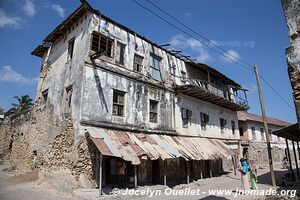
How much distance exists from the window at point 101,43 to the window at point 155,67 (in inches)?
140

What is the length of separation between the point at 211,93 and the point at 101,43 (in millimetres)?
9937

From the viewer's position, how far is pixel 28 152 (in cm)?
1534

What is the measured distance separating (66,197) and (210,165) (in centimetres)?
1263

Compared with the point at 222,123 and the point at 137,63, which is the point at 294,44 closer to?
the point at 137,63

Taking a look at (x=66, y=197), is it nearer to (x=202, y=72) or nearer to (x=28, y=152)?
(x=28, y=152)

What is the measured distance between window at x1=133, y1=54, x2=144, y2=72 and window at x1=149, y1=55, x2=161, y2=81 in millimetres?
970

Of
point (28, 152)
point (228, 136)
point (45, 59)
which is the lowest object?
point (28, 152)

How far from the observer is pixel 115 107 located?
42.3ft

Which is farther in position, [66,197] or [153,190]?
[153,190]

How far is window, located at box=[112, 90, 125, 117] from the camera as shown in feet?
42.2

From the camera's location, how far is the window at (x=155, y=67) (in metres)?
16.0

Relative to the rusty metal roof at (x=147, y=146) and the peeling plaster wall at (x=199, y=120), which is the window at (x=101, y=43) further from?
the peeling plaster wall at (x=199, y=120)

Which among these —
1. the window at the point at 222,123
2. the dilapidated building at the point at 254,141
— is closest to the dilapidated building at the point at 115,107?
the window at the point at 222,123

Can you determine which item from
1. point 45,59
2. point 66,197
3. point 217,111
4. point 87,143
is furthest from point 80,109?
point 217,111
